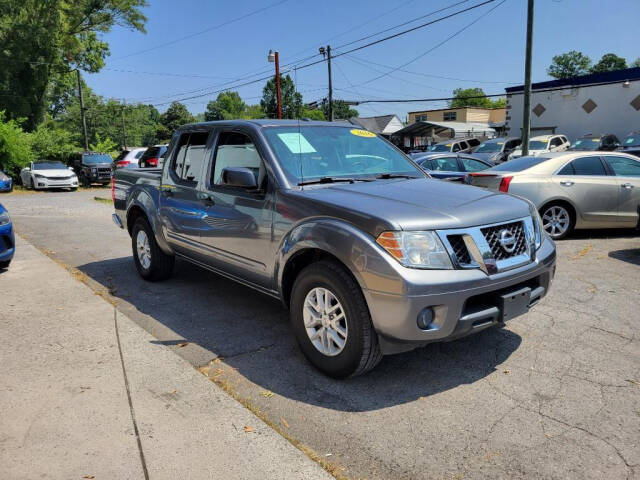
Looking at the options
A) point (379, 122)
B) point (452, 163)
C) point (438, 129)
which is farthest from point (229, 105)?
point (452, 163)

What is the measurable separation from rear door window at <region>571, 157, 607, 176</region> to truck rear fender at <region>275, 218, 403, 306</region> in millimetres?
6282

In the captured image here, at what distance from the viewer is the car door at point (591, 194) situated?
808 cm

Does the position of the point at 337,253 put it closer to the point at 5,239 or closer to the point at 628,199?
the point at 5,239

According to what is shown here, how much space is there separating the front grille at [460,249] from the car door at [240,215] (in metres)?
1.43

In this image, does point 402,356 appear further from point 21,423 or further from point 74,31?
point 74,31

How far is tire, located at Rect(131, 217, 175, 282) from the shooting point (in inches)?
233

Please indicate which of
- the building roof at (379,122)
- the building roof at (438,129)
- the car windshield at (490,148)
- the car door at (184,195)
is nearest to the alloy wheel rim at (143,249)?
the car door at (184,195)

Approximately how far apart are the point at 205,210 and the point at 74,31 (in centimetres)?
3799

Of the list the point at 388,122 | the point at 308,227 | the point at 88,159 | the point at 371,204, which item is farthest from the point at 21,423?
the point at 388,122

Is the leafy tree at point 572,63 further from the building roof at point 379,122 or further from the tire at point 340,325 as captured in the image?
the tire at point 340,325

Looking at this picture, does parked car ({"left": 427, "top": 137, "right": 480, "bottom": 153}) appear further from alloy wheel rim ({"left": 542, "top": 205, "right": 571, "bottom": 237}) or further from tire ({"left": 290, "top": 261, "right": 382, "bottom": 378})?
tire ({"left": 290, "top": 261, "right": 382, "bottom": 378})

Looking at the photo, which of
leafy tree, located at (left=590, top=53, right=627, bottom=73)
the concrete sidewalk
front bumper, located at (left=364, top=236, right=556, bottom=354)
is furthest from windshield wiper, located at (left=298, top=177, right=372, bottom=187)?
leafy tree, located at (left=590, top=53, right=627, bottom=73)

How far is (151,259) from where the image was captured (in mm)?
5988

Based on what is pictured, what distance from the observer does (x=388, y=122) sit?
7525cm
